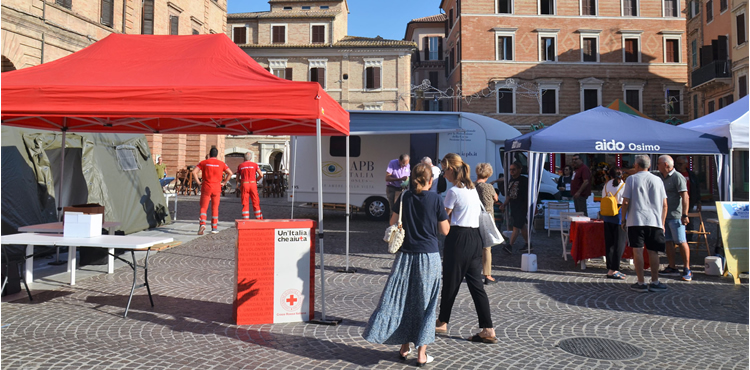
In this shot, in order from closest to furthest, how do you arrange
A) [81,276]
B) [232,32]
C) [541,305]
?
1. [541,305]
2. [81,276]
3. [232,32]

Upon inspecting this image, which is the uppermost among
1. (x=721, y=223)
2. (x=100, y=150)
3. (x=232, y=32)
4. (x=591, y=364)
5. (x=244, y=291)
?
(x=232, y=32)

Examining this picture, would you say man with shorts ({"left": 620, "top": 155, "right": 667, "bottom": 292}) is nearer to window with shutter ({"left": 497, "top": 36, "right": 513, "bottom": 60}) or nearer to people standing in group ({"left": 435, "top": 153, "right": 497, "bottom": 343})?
people standing in group ({"left": 435, "top": 153, "right": 497, "bottom": 343})

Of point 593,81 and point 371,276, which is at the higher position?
point 593,81

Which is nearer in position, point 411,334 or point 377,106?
point 411,334

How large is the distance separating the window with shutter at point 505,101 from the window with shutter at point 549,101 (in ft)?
6.84

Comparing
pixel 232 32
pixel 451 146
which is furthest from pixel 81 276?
pixel 232 32

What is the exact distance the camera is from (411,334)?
405 cm

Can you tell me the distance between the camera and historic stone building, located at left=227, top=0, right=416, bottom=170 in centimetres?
3806

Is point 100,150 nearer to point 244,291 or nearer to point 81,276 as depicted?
point 81,276

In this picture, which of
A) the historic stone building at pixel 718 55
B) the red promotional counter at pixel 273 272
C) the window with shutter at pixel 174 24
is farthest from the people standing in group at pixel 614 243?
the window with shutter at pixel 174 24

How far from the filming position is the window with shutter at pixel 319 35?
40.5 meters

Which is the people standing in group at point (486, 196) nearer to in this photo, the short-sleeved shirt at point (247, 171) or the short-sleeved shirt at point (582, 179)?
the short-sleeved shirt at point (582, 179)

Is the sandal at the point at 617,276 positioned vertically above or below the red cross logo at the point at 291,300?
below

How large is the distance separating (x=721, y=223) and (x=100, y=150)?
34.5ft
